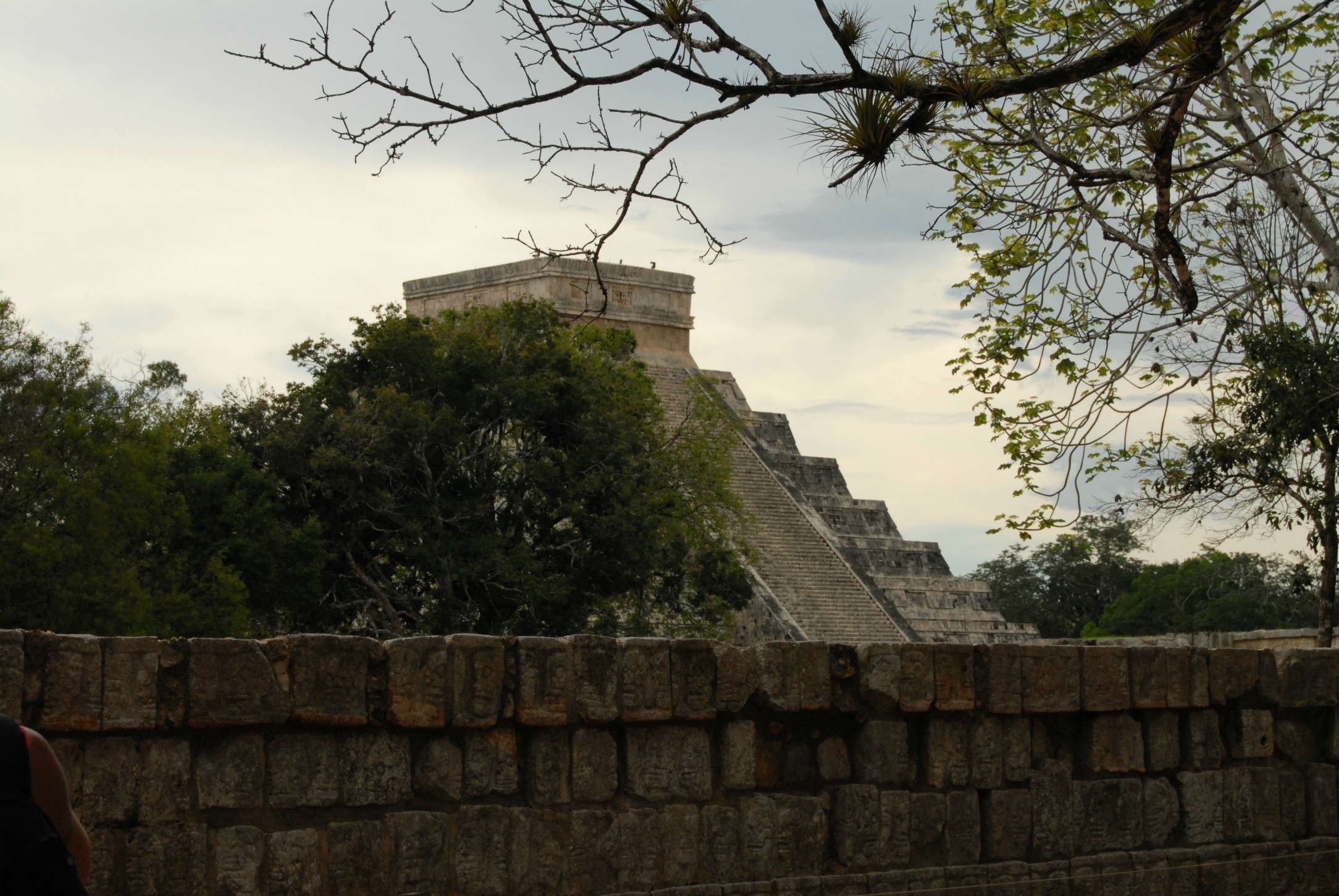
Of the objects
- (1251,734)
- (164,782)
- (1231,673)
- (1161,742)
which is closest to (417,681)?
(164,782)

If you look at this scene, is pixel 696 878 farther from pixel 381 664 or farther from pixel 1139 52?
pixel 1139 52

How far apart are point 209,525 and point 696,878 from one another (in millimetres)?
13646

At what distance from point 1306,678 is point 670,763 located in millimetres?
4573

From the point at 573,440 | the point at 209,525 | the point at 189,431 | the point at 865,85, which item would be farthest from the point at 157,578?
the point at 865,85

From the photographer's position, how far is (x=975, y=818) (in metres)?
8.33

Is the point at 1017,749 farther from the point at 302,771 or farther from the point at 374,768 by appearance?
the point at 302,771

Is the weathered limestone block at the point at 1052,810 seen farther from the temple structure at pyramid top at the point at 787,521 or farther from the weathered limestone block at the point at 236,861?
the temple structure at pyramid top at the point at 787,521

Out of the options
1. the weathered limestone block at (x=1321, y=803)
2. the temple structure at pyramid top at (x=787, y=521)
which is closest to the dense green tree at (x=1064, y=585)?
the temple structure at pyramid top at (x=787, y=521)

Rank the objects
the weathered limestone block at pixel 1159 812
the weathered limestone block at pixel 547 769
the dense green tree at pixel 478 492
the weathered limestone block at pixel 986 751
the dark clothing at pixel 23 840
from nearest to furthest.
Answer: the dark clothing at pixel 23 840 → the weathered limestone block at pixel 547 769 → the weathered limestone block at pixel 986 751 → the weathered limestone block at pixel 1159 812 → the dense green tree at pixel 478 492

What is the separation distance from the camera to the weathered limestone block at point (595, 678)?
23.3 feet

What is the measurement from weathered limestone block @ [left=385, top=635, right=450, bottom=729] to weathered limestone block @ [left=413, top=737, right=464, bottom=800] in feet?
0.42

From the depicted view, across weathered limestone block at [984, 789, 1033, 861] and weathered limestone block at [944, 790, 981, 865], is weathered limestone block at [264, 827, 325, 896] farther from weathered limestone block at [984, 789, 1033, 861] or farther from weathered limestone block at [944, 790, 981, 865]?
weathered limestone block at [984, 789, 1033, 861]

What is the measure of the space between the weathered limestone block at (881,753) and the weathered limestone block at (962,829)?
365mm

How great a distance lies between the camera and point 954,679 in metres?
8.27
